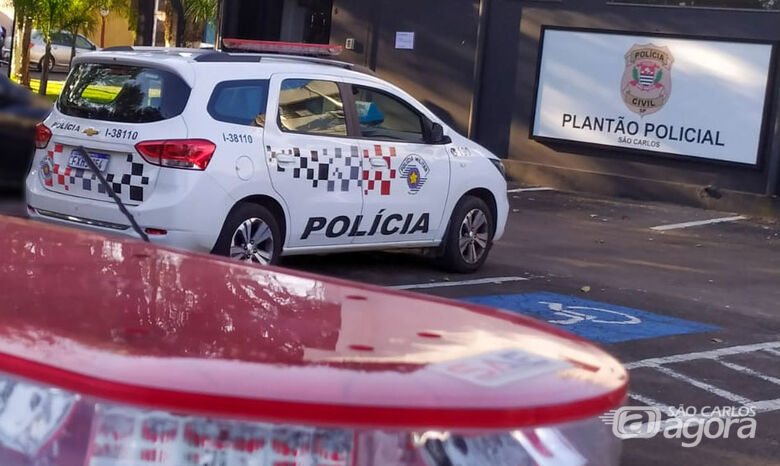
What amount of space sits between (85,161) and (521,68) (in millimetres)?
10580

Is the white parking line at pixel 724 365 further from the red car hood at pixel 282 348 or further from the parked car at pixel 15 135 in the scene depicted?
the parked car at pixel 15 135

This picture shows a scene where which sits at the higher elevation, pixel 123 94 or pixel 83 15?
pixel 83 15

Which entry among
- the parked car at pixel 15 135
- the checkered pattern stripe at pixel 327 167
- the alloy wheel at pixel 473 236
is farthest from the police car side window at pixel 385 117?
the parked car at pixel 15 135

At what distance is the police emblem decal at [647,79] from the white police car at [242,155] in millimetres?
7058

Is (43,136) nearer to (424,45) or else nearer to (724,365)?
(724,365)

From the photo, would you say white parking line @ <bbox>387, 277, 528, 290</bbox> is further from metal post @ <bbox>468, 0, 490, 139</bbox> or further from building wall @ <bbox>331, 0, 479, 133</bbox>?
building wall @ <bbox>331, 0, 479, 133</bbox>

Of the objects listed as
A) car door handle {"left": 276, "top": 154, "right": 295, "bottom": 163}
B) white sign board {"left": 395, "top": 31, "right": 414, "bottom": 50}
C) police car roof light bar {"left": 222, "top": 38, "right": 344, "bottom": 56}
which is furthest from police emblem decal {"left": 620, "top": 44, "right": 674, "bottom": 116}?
car door handle {"left": 276, "top": 154, "right": 295, "bottom": 163}

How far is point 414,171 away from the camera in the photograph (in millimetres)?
9797

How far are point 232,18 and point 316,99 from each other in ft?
44.1

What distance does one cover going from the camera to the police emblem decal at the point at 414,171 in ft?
31.9

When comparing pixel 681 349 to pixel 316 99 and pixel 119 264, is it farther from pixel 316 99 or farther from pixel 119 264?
pixel 119 264

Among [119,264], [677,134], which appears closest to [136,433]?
[119,264]

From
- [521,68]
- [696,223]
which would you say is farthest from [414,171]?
[521,68]

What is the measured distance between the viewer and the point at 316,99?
9219mm
